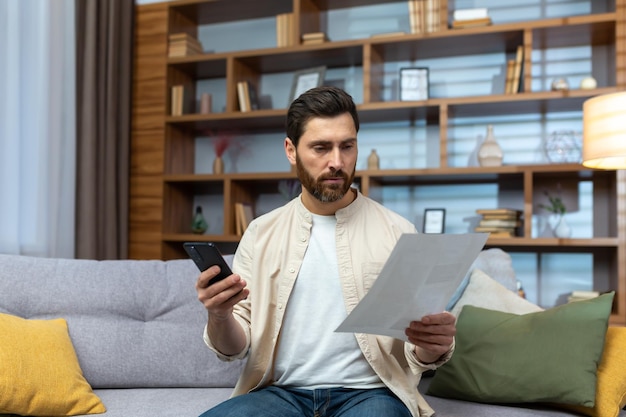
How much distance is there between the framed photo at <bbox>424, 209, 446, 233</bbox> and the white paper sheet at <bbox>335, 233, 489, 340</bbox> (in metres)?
2.37

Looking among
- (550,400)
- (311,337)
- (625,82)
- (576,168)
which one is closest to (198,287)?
(311,337)

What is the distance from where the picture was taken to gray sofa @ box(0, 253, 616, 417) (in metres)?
1.94

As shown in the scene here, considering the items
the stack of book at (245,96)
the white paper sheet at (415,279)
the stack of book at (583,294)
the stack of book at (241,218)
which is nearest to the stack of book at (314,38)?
the stack of book at (245,96)

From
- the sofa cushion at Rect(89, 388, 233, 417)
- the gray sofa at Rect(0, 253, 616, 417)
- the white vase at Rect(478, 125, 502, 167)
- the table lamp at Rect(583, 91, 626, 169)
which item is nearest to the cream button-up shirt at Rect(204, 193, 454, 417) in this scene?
the sofa cushion at Rect(89, 388, 233, 417)

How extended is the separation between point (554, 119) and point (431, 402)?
2221mm

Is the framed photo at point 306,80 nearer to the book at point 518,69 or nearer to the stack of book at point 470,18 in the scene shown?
the stack of book at point 470,18

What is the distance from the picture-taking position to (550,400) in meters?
1.72

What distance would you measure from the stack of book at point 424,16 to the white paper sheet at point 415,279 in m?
2.54

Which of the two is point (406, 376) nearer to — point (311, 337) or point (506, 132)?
point (311, 337)

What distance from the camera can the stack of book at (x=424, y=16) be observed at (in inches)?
137

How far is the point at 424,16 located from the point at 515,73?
0.56 metres

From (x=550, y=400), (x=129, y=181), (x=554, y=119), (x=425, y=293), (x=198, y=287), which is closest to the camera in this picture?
(x=425, y=293)

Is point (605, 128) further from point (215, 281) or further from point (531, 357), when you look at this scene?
point (215, 281)

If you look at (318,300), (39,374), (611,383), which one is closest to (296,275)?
(318,300)
